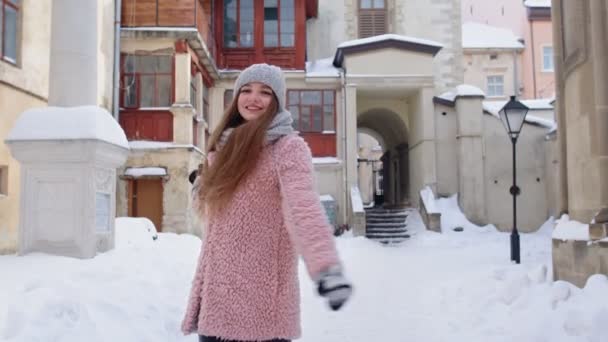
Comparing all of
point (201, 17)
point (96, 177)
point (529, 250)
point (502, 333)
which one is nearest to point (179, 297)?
point (96, 177)

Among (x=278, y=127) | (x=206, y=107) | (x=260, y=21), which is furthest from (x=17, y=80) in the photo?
(x=260, y=21)

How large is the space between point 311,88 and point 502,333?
51.0ft

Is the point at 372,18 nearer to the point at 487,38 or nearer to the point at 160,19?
the point at 160,19

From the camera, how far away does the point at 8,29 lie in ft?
32.9

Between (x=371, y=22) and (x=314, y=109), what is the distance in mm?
6577

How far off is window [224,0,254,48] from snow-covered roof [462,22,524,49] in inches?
704

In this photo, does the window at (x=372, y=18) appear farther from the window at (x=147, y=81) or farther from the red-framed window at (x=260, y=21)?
the window at (x=147, y=81)

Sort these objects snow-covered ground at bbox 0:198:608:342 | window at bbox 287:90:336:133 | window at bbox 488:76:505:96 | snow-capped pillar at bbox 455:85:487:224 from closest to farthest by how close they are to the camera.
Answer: snow-covered ground at bbox 0:198:608:342 < snow-capped pillar at bbox 455:85:487:224 < window at bbox 287:90:336:133 < window at bbox 488:76:505:96

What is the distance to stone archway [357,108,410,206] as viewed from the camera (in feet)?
76.6

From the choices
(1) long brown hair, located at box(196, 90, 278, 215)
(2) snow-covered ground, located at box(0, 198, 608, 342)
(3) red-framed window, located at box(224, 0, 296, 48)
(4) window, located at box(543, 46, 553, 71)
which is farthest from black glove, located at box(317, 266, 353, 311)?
(4) window, located at box(543, 46, 553, 71)

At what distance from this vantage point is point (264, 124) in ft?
7.71

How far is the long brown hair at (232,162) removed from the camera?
2281 mm

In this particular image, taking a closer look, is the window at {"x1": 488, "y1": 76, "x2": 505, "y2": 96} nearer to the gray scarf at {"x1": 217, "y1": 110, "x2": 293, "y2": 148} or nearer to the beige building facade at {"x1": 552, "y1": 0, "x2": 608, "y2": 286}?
the beige building facade at {"x1": 552, "y1": 0, "x2": 608, "y2": 286}

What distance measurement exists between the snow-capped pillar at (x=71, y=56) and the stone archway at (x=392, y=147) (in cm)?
1590
